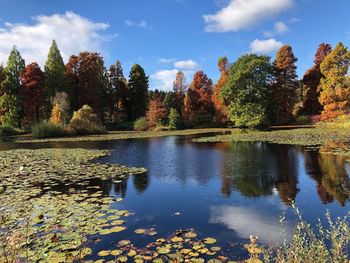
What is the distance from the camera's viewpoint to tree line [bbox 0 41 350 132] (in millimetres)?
36875

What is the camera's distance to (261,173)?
12.1m

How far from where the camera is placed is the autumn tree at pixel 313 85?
4538 cm

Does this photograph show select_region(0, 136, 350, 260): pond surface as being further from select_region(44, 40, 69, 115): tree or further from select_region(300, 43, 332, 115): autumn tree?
select_region(300, 43, 332, 115): autumn tree

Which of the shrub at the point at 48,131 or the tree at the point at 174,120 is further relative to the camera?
the tree at the point at 174,120

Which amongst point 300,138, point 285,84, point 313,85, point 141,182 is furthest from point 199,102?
point 141,182

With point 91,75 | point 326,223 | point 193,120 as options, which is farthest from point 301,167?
point 91,75

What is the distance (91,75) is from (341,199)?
4471 cm

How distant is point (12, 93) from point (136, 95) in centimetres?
1988

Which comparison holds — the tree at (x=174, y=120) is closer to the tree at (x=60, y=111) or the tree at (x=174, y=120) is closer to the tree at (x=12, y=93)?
the tree at (x=60, y=111)

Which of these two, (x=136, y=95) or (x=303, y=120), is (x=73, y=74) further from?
(x=303, y=120)

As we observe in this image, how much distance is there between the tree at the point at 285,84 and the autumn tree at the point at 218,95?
8156 millimetres

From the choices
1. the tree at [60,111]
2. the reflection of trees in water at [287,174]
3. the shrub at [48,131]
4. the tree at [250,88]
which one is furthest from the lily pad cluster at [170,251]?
the tree at [250,88]

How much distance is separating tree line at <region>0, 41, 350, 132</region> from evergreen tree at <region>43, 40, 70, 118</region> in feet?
0.44

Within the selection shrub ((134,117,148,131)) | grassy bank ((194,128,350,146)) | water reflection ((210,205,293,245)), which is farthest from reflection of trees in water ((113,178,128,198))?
shrub ((134,117,148,131))
